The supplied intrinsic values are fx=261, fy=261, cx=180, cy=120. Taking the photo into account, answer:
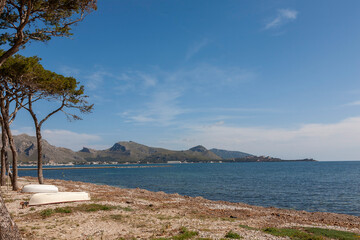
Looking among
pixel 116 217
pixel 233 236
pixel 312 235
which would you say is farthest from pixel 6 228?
pixel 312 235

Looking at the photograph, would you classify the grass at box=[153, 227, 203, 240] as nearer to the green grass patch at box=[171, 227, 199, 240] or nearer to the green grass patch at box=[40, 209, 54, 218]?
the green grass patch at box=[171, 227, 199, 240]

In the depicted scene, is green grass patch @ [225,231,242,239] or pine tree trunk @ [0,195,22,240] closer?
pine tree trunk @ [0,195,22,240]

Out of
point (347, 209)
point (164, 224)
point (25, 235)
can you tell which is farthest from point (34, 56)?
point (347, 209)

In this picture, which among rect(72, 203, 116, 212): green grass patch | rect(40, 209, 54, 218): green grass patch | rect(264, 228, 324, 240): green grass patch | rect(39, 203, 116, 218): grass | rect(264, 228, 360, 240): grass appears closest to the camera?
rect(264, 228, 324, 240): green grass patch

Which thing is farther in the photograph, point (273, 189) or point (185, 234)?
point (273, 189)

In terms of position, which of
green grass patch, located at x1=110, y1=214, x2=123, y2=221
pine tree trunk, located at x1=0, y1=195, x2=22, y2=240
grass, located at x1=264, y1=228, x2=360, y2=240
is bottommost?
grass, located at x1=264, y1=228, x2=360, y2=240

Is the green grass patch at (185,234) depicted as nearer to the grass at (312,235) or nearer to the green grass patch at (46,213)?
the grass at (312,235)

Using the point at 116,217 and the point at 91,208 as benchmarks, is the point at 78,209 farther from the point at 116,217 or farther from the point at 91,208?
the point at 116,217

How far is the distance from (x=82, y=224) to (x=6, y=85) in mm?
17617

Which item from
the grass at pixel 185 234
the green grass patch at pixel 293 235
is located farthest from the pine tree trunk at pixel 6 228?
the green grass patch at pixel 293 235

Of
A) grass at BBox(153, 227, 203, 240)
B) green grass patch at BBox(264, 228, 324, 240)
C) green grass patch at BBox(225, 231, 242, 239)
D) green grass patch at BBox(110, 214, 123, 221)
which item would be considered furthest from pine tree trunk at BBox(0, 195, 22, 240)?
green grass patch at BBox(264, 228, 324, 240)

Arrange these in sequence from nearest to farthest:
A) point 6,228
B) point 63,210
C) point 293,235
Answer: point 6,228 → point 293,235 → point 63,210

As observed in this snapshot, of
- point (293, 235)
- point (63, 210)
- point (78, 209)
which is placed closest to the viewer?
point (293, 235)

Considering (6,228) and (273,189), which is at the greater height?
(6,228)
